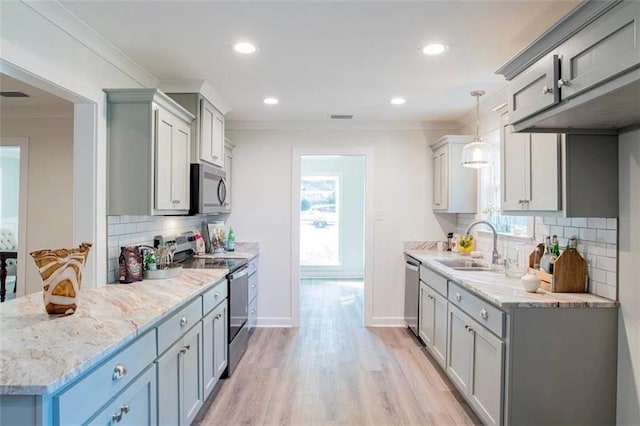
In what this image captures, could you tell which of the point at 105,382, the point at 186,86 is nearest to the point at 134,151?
the point at 186,86

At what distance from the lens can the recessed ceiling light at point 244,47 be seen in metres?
2.41

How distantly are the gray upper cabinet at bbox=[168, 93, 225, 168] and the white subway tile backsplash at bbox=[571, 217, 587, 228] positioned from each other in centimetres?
280

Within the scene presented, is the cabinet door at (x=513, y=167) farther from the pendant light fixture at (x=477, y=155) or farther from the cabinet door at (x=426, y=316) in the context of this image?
the cabinet door at (x=426, y=316)

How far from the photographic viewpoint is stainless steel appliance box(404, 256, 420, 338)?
157 inches

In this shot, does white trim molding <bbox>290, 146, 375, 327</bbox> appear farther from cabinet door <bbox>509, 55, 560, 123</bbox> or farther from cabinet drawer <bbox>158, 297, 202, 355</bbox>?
cabinet door <bbox>509, 55, 560, 123</bbox>

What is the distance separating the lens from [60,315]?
1695mm

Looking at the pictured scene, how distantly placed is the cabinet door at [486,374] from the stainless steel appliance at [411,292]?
1.46 metres

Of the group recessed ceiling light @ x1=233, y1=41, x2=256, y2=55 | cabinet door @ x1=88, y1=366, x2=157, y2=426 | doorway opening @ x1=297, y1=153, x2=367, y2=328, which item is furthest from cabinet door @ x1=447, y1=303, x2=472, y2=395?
doorway opening @ x1=297, y1=153, x2=367, y2=328

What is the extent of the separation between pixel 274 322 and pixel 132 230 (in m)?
2.25

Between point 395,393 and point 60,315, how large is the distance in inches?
91.1

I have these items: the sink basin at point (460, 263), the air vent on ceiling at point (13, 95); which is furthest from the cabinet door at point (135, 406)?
the air vent on ceiling at point (13, 95)

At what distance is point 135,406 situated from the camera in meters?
1.61

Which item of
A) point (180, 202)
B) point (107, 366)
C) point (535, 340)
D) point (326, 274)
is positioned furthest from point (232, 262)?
point (326, 274)

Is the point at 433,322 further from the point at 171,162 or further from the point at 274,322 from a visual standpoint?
the point at 171,162
